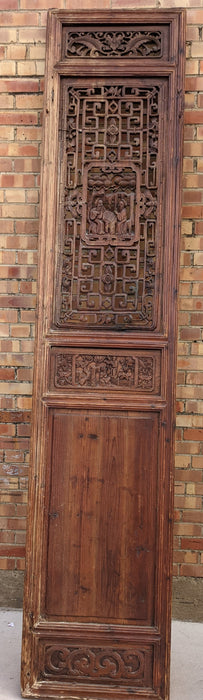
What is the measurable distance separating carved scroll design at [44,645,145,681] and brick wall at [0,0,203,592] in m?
0.65

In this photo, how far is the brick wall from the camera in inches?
119

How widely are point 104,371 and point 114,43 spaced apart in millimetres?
1356

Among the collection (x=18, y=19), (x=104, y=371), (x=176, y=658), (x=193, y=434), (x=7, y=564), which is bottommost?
(x=176, y=658)

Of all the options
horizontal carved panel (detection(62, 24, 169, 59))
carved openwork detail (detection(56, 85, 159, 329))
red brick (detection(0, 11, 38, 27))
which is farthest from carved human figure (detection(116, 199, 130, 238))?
red brick (detection(0, 11, 38, 27))

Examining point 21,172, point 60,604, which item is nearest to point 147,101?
point 21,172

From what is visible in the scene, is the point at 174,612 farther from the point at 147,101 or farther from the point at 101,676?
the point at 147,101

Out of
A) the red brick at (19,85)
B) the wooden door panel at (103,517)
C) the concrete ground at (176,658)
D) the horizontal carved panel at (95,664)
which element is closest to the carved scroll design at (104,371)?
the wooden door panel at (103,517)

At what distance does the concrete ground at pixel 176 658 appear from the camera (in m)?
2.51

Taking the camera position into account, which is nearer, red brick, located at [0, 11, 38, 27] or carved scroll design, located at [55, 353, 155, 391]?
carved scroll design, located at [55, 353, 155, 391]

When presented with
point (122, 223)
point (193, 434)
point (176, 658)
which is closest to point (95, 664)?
point (176, 658)

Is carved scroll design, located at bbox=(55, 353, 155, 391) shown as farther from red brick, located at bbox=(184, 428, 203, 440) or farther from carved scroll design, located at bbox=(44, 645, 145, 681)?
carved scroll design, located at bbox=(44, 645, 145, 681)

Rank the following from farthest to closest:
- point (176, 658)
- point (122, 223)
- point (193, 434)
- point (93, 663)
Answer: point (193, 434), point (176, 658), point (122, 223), point (93, 663)

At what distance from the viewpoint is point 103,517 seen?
8.34ft

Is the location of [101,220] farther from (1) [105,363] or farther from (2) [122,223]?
(1) [105,363]
